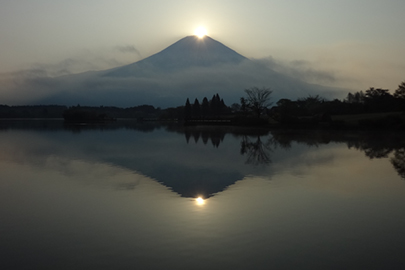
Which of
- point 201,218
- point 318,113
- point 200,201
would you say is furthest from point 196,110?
point 201,218

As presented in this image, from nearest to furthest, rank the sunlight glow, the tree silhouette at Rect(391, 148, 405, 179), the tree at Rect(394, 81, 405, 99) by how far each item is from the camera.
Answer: the sunlight glow
the tree silhouette at Rect(391, 148, 405, 179)
the tree at Rect(394, 81, 405, 99)

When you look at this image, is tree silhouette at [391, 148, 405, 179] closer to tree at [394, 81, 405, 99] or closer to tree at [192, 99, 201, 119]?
tree at [394, 81, 405, 99]

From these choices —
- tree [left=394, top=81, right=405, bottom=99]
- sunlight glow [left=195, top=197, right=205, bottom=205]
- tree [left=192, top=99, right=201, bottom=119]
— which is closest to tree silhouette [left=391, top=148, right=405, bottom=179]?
sunlight glow [left=195, top=197, right=205, bottom=205]

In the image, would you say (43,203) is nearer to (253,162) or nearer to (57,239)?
(57,239)

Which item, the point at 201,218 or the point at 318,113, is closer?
the point at 201,218

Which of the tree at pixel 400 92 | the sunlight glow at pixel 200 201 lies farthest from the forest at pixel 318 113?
the sunlight glow at pixel 200 201

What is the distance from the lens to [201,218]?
9.95 m

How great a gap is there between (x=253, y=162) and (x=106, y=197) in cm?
1178

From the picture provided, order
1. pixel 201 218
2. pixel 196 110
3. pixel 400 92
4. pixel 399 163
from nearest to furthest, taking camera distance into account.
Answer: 1. pixel 201 218
2. pixel 399 163
3. pixel 400 92
4. pixel 196 110

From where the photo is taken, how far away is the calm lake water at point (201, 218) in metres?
7.21

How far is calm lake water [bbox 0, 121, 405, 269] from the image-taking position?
7.21 m

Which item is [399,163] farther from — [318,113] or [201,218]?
[318,113]

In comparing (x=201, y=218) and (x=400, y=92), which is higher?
(x=400, y=92)

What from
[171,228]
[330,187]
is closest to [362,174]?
[330,187]
